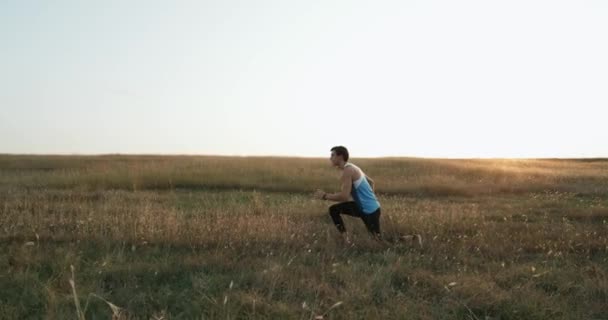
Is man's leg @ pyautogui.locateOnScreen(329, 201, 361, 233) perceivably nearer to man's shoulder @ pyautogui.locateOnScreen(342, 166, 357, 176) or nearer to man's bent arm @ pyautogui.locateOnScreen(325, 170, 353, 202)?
man's bent arm @ pyautogui.locateOnScreen(325, 170, 353, 202)

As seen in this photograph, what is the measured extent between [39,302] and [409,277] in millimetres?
3922

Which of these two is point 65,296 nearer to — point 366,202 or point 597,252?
point 366,202

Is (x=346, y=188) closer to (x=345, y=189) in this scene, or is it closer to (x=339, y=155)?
(x=345, y=189)

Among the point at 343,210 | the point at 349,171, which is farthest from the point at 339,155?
the point at 343,210

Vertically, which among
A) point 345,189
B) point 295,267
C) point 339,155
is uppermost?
point 339,155

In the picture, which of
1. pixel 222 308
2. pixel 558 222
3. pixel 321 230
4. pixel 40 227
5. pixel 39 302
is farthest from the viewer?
pixel 558 222

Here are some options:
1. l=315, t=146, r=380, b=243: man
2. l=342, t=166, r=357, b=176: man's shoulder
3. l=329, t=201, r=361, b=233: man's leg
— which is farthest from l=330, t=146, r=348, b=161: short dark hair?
l=329, t=201, r=361, b=233: man's leg

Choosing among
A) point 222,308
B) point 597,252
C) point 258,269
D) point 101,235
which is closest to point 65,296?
point 222,308

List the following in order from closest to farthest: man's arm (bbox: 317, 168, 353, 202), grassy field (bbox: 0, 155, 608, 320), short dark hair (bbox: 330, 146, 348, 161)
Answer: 1. grassy field (bbox: 0, 155, 608, 320)
2. man's arm (bbox: 317, 168, 353, 202)
3. short dark hair (bbox: 330, 146, 348, 161)

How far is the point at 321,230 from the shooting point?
875cm

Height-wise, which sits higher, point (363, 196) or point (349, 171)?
point (349, 171)

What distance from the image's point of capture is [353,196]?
7.93 m

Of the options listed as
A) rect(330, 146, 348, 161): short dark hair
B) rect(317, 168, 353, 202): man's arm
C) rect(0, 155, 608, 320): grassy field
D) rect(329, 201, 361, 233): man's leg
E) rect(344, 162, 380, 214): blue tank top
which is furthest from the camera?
rect(329, 201, 361, 233): man's leg

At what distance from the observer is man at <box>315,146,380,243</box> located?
299 inches
